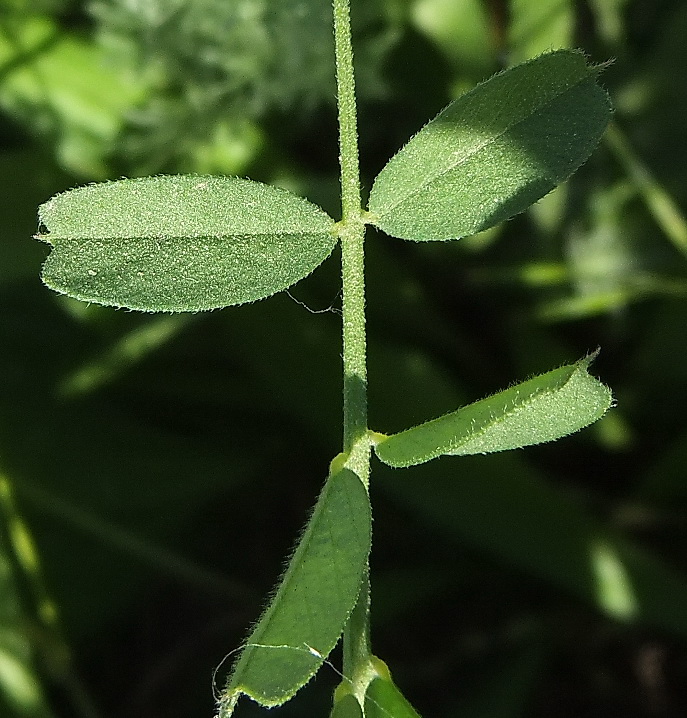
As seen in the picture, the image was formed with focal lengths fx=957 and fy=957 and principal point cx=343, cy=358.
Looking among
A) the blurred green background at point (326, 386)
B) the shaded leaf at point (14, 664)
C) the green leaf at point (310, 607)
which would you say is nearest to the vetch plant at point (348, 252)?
the green leaf at point (310, 607)

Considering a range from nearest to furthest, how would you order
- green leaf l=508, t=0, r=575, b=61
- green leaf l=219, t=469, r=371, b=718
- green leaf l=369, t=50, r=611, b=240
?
green leaf l=219, t=469, r=371, b=718
green leaf l=369, t=50, r=611, b=240
green leaf l=508, t=0, r=575, b=61

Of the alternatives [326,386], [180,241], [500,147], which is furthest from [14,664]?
[500,147]

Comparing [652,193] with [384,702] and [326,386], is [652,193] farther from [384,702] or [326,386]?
[384,702]

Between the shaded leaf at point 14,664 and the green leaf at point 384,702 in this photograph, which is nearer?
the green leaf at point 384,702

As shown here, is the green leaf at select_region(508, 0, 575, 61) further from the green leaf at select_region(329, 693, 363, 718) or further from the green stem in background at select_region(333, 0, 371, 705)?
the green leaf at select_region(329, 693, 363, 718)

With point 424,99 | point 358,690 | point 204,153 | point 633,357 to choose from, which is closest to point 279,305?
point 204,153

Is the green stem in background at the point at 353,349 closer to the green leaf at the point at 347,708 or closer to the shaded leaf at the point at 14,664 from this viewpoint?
the green leaf at the point at 347,708

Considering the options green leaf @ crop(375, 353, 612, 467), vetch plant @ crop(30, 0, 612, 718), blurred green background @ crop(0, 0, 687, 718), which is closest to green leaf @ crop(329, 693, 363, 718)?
vetch plant @ crop(30, 0, 612, 718)
